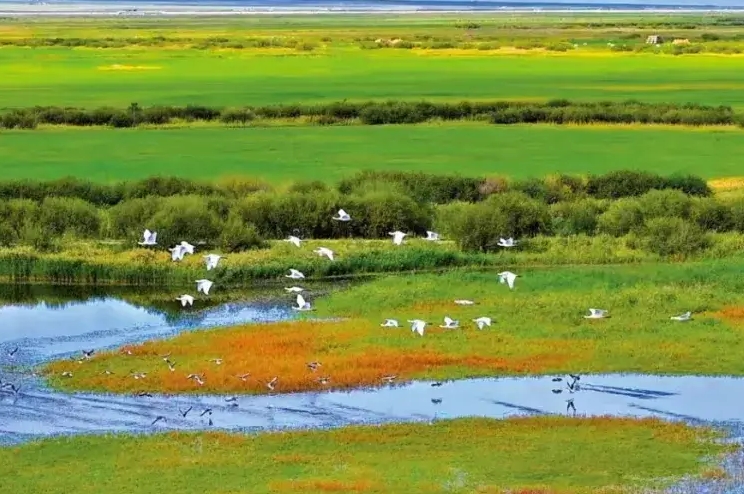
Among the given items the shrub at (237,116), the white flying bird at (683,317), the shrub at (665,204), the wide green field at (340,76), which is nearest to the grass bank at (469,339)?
the white flying bird at (683,317)

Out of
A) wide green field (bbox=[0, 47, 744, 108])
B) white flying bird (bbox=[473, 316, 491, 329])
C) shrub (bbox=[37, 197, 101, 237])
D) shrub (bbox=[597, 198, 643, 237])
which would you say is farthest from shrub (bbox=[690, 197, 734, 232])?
wide green field (bbox=[0, 47, 744, 108])

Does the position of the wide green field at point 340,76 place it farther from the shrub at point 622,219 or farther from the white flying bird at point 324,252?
the white flying bird at point 324,252

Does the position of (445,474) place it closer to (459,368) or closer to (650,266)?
(459,368)

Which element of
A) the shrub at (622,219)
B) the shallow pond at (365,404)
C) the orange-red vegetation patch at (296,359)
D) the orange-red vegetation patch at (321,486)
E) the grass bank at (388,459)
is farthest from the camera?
the shrub at (622,219)

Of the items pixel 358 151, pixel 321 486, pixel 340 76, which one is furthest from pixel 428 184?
pixel 340 76

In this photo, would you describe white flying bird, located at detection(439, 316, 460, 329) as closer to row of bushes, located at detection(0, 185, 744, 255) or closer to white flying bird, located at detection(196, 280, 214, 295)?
white flying bird, located at detection(196, 280, 214, 295)

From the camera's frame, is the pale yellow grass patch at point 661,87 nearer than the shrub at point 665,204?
No
